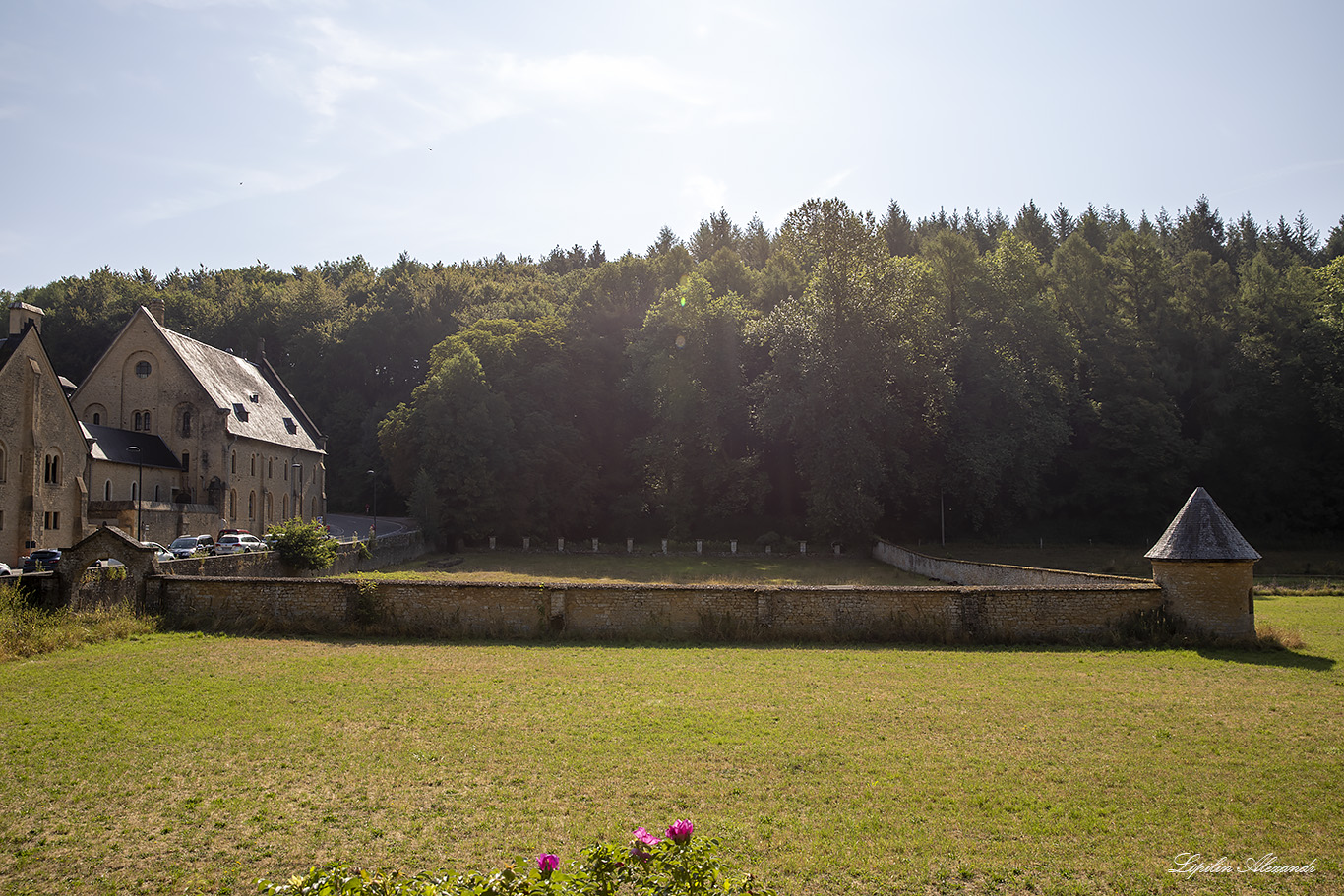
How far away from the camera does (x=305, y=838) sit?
25.1ft

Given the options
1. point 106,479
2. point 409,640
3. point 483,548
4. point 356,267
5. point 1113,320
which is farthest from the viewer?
point 356,267

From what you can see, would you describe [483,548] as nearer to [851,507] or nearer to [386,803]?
[851,507]

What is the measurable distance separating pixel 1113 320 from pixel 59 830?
64.3 metres

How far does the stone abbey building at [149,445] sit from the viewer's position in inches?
1459

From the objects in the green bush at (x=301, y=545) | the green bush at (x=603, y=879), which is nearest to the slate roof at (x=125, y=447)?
the green bush at (x=301, y=545)

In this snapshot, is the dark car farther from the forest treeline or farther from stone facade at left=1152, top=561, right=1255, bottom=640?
stone facade at left=1152, top=561, right=1255, bottom=640

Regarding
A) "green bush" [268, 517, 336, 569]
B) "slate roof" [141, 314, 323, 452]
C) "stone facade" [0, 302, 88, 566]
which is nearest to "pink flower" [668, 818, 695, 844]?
"green bush" [268, 517, 336, 569]

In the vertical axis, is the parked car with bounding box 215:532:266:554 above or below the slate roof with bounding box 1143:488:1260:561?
below

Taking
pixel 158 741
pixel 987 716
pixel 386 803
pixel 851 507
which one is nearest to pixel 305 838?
pixel 386 803

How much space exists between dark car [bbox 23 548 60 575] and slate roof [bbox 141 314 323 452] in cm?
1564

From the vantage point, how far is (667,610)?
63.6ft

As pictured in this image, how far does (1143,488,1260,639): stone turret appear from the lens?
18000 millimetres

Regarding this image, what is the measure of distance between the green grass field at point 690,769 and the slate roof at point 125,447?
33.4 metres

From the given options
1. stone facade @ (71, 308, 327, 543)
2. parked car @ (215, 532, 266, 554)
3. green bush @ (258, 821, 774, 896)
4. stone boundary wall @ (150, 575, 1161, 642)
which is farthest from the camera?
stone facade @ (71, 308, 327, 543)
